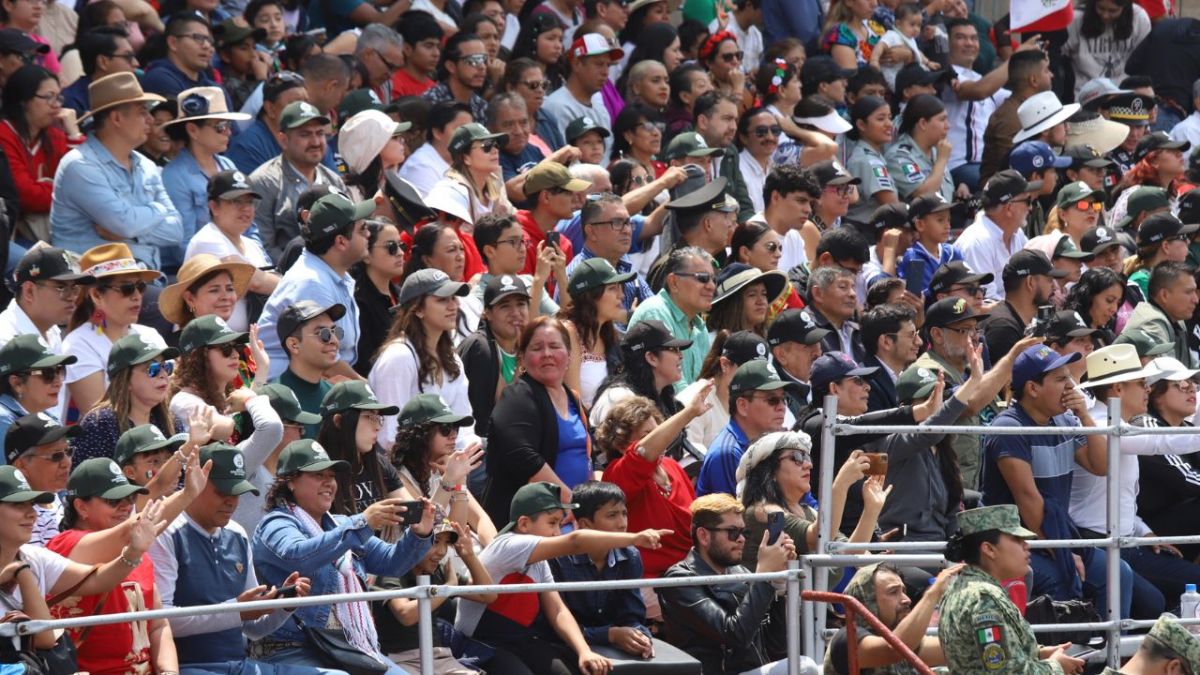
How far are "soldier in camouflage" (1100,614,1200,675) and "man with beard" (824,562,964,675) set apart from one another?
826mm

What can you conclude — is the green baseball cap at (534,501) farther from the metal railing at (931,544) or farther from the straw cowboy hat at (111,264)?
the straw cowboy hat at (111,264)

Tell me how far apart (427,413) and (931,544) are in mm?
2229

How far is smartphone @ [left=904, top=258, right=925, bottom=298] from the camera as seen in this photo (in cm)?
1331

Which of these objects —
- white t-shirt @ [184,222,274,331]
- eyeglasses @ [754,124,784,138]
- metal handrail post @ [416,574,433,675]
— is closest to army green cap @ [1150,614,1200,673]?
metal handrail post @ [416,574,433,675]

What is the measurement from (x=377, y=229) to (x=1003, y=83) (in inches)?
326

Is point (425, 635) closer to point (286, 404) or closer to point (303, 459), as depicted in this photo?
point (303, 459)

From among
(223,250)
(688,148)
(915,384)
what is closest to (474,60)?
(688,148)

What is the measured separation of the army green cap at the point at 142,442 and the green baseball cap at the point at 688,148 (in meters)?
5.88

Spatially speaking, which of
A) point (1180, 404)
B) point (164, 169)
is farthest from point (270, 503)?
point (1180, 404)

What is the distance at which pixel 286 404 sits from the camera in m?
8.85

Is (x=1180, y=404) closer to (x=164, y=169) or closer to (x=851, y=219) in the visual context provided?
(x=851, y=219)

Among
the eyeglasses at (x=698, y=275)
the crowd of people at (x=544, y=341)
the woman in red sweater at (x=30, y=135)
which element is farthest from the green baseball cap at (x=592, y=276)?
the woman in red sweater at (x=30, y=135)

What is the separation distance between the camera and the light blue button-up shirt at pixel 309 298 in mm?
10094

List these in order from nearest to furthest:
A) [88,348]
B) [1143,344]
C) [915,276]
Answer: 1. [88,348]
2. [1143,344]
3. [915,276]
